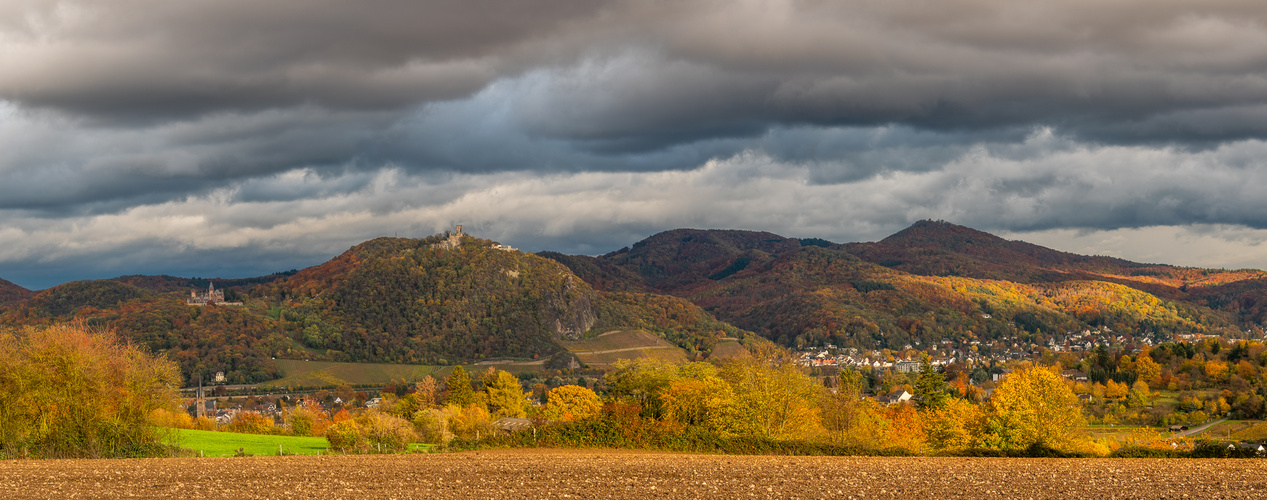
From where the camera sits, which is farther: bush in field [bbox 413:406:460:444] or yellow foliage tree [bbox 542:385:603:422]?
yellow foliage tree [bbox 542:385:603:422]

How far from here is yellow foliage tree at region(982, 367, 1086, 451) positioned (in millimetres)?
63531

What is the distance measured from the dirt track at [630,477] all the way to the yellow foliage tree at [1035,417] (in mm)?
9157

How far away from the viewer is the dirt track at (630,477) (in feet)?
130

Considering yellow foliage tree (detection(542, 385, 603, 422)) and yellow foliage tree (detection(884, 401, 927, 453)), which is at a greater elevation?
yellow foliage tree (detection(542, 385, 603, 422))

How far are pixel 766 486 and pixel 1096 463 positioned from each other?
888 inches

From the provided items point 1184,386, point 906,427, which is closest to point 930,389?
point 906,427

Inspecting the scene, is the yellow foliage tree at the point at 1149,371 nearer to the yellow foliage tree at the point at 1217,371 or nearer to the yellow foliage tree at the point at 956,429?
the yellow foliage tree at the point at 1217,371

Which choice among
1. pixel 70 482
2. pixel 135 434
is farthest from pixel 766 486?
pixel 135 434

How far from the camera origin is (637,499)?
3744 centimetres

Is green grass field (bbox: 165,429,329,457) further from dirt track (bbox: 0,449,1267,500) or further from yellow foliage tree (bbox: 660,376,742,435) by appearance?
yellow foliage tree (bbox: 660,376,742,435)

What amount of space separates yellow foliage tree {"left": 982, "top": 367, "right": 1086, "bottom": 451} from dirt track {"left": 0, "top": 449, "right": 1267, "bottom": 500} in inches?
361

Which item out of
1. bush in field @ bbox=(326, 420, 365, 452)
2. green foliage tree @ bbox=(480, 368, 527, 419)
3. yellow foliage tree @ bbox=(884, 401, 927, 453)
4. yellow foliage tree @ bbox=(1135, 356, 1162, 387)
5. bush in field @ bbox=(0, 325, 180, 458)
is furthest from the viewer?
yellow foliage tree @ bbox=(1135, 356, 1162, 387)

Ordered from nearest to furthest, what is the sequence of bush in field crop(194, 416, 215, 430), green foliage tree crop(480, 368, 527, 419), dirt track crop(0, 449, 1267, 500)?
dirt track crop(0, 449, 1267, 500) → bush in field crop(194, 416, 215, 430) → green foliage tree crop(480, 368, 527, 419)

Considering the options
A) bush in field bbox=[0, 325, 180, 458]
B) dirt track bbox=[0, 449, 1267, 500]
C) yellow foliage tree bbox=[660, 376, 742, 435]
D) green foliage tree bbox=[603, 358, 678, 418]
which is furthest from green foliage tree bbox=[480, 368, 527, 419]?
dirt track bbox=[0, 449, 1267, 500]
